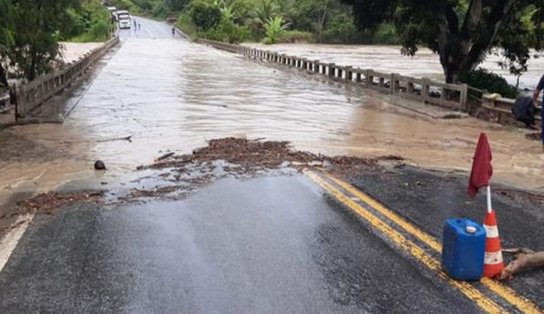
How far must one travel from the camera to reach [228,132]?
46.6 feet

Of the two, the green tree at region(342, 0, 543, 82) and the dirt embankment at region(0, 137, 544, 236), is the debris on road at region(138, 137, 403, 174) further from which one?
the green tree at region(342, 0, 543, 82)

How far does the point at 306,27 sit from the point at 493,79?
79726 millimetres

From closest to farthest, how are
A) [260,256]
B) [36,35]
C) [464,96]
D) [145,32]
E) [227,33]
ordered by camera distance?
[260,256] → [36,35] → [464,96] → [227,33] → [145,32]

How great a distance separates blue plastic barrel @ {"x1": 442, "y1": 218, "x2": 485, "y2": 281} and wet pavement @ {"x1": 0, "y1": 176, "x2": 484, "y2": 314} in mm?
186

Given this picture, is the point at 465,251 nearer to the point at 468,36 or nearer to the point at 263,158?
the point at 263,158

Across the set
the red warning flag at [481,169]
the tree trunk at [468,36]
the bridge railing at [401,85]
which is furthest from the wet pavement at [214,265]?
the tree trunk at [468,36]

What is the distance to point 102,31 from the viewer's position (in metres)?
86.4

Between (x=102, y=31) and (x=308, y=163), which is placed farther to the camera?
(x=102, y=31)

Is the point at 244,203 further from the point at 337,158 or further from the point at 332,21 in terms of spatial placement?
the point at 332,21

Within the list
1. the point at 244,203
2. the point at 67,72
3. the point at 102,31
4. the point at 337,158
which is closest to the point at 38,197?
the point at 244,203

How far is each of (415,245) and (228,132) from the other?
340 inches

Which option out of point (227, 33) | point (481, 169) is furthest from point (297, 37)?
point (481, 169)

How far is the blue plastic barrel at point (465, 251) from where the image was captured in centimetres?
506

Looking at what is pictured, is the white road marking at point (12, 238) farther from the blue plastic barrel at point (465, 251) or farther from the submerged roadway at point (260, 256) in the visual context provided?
the blue plastic barrel at point (465, 251)
